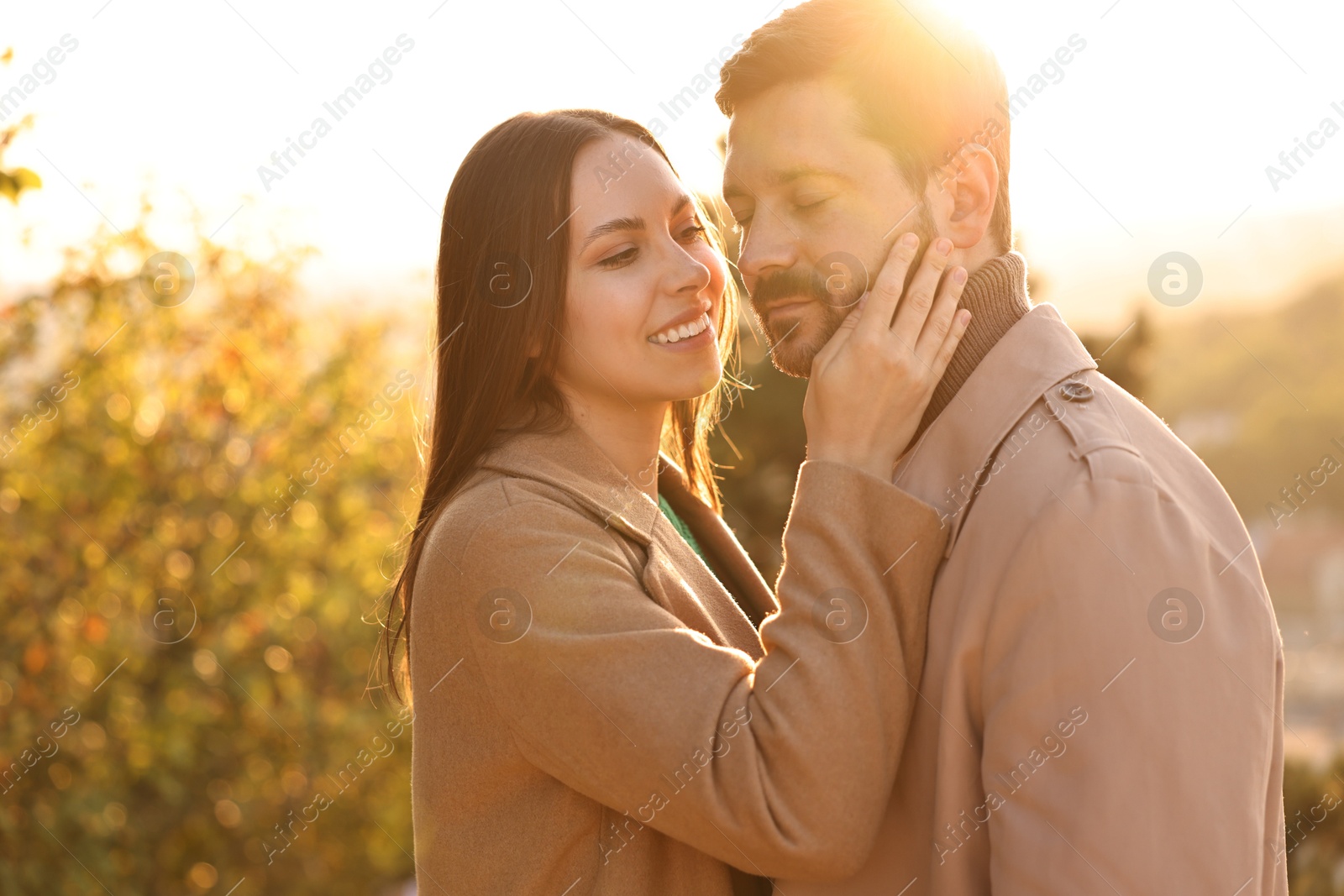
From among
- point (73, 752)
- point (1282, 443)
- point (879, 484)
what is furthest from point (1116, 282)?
point (73, 752)

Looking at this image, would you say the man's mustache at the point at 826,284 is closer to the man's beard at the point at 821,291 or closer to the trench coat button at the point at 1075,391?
the man's beard at the point at 821,291

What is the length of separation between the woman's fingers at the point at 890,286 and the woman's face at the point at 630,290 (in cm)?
56

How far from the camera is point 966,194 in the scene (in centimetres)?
184

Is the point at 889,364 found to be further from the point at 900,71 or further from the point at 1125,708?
the point at 1125,708

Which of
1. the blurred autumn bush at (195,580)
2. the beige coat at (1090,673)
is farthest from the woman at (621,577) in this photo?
the blurred autumn bush at (195,580)

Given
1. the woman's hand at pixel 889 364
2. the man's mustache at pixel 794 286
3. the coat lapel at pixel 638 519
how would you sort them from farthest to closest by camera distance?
1. the coat lapel at pixel 638 519
2. the man's mustache at pixel 794 286
3. the woman's hand at pixel 889 364

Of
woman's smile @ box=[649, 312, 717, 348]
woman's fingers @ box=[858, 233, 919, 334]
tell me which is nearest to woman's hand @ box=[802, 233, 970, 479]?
woman's fingers @ box=[858, 233, 919, 334]

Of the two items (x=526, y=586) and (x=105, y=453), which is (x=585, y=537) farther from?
(x=105, y=453)

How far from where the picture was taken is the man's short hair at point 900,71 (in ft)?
5.94

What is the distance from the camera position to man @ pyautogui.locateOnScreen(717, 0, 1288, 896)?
54.7 inches

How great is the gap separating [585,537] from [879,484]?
0.53m

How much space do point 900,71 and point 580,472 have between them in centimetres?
92

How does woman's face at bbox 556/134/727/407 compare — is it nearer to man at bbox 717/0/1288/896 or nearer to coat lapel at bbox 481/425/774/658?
coat lapel at bbox 481/425/774/658

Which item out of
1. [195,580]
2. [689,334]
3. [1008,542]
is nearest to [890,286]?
[1008,542]
